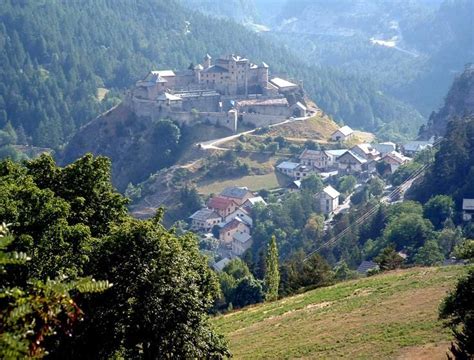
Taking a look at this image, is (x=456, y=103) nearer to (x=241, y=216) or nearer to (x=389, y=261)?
(x=241, y=216)

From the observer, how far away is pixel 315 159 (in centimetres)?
8025

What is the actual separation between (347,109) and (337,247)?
280 ft

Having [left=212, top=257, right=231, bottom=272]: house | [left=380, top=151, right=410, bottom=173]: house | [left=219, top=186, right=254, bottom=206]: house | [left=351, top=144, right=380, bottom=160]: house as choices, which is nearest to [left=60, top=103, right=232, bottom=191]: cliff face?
[left=219, top=186, right=254, bottom=206]: house

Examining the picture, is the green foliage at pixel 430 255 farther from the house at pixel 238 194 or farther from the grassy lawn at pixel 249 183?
the grassy lawn at pixel 249 183

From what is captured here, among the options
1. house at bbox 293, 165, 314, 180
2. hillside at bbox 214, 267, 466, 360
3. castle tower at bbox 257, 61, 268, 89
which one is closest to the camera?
hillside at bbox 214, 267, 466, 360

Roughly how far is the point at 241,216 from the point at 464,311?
192 feet

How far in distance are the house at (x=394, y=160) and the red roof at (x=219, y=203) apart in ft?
61.9

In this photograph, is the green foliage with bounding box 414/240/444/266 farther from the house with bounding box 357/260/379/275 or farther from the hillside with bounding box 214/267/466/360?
the hillside with bounding box 214/267/466/360

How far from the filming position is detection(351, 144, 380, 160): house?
82938 mm

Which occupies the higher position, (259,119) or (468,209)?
(468,209)

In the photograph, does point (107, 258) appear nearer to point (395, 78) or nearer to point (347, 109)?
point (347, 109)

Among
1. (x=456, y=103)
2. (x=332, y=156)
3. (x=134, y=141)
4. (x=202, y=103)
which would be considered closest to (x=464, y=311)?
(x=332, y=156)

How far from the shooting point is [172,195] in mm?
78125

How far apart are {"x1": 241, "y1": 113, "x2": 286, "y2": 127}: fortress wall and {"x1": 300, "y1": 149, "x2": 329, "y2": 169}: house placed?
725cm
